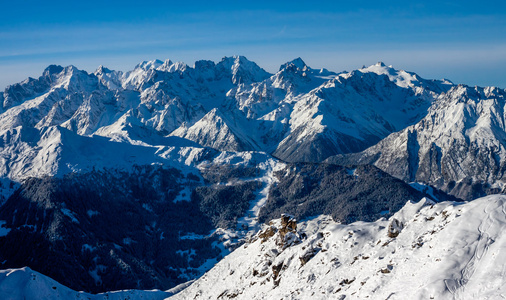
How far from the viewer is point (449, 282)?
220 ft

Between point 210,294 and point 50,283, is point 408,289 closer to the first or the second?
point 210,294

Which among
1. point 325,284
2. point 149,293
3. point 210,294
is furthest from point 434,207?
point 149,293

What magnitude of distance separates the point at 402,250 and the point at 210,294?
62.6m

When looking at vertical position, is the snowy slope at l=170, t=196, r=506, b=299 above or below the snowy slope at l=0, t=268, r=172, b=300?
above

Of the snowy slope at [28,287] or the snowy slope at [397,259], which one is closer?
the snowy slope at [397,259]

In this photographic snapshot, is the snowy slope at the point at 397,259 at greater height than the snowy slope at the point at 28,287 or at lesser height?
greater

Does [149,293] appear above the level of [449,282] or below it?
below

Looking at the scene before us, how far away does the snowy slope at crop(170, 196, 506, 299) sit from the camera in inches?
2670

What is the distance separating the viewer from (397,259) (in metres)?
79.6

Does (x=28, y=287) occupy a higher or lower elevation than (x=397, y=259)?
lower

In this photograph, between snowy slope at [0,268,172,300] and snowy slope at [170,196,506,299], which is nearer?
snowy slope at [170,196,506,299]

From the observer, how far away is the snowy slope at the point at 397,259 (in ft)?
222

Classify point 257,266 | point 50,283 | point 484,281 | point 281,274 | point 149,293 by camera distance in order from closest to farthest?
point 484,281
point 281,274
point 257,266
point 50,283
point 149,293

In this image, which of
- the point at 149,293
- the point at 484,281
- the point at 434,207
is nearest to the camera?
the point at 484,281
